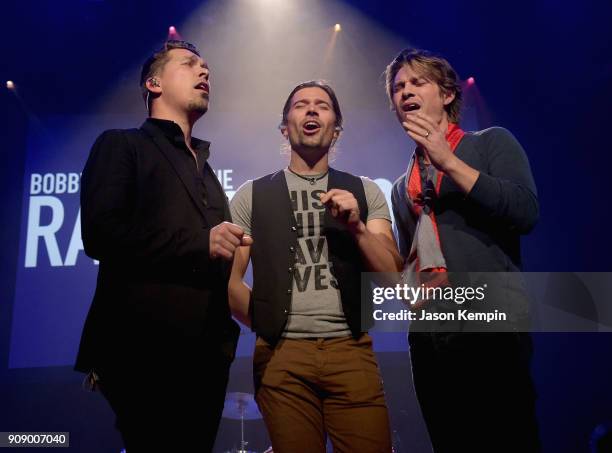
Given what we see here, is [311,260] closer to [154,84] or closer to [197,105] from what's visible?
[197,105]

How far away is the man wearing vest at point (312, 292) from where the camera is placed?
1.83 meters

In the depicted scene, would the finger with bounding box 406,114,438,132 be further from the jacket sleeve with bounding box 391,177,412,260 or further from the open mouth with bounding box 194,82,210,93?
the open mouth with bounding box 194,82,210,93

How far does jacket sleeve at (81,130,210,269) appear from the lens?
5.02ft

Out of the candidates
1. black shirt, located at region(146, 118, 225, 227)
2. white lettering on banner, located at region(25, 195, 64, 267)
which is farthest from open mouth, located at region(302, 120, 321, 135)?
white lettering on banner, located at region(25, 195, 64, 267)

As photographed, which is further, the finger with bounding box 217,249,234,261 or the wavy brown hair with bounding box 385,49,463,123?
the wavy brown hair with bounding box 385,49,463,123

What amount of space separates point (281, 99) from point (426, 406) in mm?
3864

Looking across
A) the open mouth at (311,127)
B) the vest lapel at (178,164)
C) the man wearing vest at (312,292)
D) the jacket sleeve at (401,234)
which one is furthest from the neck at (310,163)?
the vest lapel at (178,164)

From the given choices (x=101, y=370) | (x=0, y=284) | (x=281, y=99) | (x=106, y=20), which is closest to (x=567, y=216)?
(x=281, y=99)

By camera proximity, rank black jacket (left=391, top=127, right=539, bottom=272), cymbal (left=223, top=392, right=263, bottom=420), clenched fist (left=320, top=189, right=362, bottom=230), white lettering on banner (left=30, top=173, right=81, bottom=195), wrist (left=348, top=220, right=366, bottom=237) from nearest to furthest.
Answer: black jacket (left=391, top=127, right=539, bottom=272) → clenched fist (left=320, top=189, right=362, bottom=230) → wrist (left=348, top=220, right=366, bottom=237) → cymbal (left=223, top=392, right=263, bottom=420) → white lettering on banner (left=30, top=173, right=81, bottom=195)

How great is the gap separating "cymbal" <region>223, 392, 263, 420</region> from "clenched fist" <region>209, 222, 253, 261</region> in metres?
2.86

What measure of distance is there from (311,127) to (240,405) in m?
2.82

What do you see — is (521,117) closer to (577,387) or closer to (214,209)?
(577,387)

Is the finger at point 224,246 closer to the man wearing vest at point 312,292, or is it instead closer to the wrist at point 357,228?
the man wearing vest at point 312,292

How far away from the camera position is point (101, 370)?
5.07 feet
